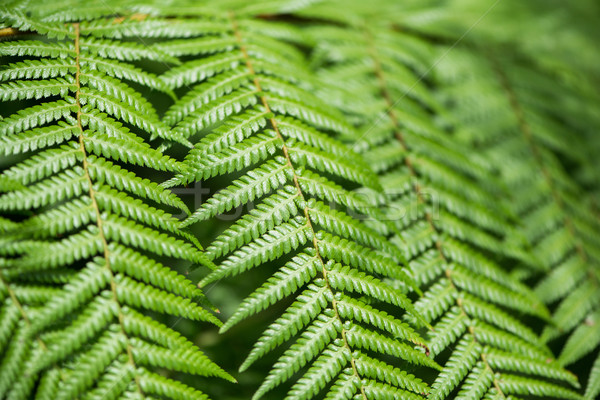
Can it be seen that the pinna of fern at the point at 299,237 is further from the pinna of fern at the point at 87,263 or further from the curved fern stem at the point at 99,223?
the curved fern stem at the point at 99,223

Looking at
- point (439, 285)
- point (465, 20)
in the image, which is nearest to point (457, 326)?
point (439, 285)

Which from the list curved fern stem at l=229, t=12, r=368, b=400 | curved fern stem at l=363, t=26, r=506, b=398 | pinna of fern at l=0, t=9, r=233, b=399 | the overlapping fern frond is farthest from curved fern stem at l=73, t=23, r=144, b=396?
the overlapping fern frond

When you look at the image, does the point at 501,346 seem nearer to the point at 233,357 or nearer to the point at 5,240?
the point at 233,357

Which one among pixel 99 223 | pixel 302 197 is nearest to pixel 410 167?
pixel 302 197

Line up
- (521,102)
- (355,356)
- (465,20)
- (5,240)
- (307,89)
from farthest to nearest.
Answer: (465,20) → (521,102) → (307,89) → (355,356) → (5,240)

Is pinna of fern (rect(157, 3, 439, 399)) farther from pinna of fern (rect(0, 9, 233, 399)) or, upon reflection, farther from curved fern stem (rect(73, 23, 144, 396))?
curved fern stem (rect(73, 23, 144, 396))

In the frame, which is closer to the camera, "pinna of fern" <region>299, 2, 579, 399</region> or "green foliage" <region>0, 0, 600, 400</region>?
"green foliage" <region>0, 0, 600, 400</region>
